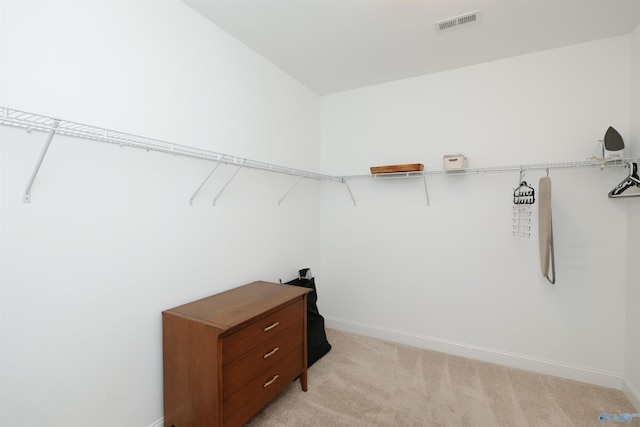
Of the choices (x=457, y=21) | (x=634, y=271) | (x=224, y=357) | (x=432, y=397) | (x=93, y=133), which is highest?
(x=457, y=21)

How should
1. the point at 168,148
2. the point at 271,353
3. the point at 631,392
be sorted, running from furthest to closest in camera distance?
the point at 631,392, the point at 271,353, the point at 168,148

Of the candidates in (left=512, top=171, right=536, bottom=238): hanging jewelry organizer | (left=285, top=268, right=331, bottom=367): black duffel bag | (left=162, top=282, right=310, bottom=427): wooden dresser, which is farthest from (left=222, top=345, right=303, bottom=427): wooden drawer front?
(left=512, top=171, right=536, bottom=238): hanging jewelry organizer

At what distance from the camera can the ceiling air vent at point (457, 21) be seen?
2.00 m

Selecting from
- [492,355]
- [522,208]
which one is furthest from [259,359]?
[522,208]

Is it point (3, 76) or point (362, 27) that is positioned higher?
point (362, 27)

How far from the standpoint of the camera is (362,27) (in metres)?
2.15

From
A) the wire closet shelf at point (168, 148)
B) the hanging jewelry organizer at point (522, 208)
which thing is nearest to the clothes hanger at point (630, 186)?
the wire closet shelf at point (168, 148)

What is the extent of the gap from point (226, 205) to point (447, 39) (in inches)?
84.6

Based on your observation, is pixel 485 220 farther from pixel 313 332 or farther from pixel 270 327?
pixel 270 327

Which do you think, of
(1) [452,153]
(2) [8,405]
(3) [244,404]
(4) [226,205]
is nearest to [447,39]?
(1) [452,153]

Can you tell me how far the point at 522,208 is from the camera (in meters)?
2.51

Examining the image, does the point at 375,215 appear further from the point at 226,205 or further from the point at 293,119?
the point at 226,205

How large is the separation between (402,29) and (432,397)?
273cm

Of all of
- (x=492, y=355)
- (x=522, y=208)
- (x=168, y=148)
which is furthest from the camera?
(x=492, y=355)
